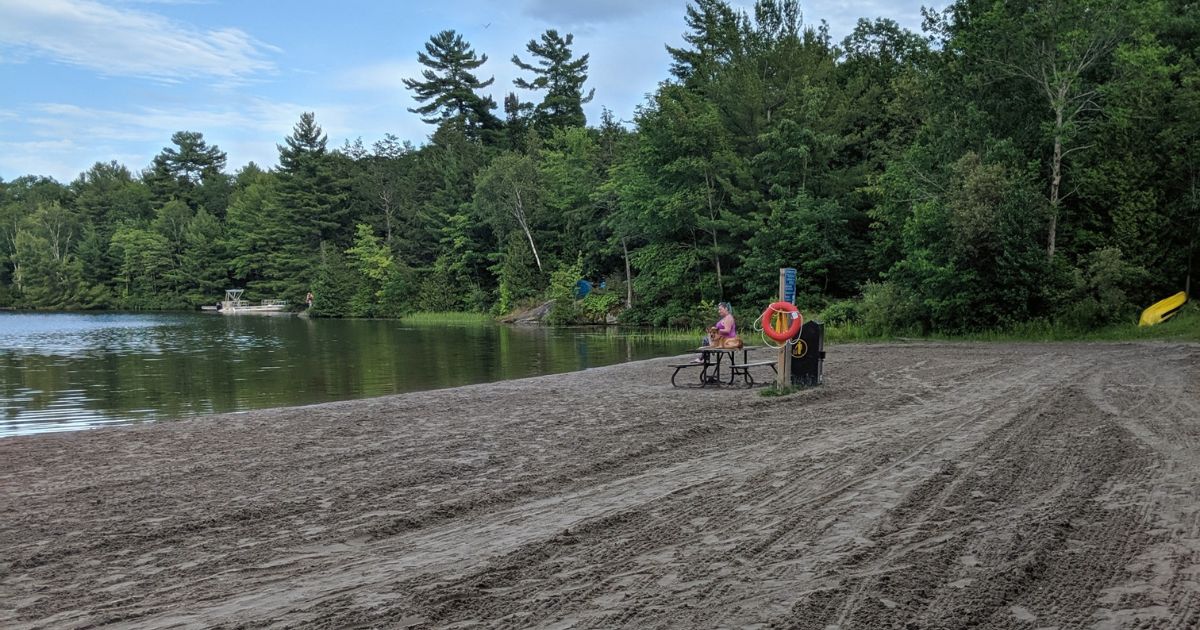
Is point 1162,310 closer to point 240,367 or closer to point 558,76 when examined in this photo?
point 240,367

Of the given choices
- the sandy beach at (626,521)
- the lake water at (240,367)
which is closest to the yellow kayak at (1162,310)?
the lake water at (240,367)

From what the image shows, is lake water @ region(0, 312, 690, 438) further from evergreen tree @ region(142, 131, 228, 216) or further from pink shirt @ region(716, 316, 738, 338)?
evergreen tree @ region(142, 131, 228, 216)

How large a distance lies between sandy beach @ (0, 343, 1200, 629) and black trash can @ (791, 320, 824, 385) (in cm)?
234

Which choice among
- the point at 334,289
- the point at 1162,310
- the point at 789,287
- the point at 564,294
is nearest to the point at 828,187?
the point at 1162,310

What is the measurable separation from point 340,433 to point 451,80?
240 feet

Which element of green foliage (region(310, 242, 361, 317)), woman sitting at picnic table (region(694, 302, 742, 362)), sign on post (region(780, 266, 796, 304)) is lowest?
woman sitting at picnic table (region(694, 302, 742, 362))

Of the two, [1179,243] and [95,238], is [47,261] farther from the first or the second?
[1179,243]

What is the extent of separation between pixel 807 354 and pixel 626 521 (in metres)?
7.84

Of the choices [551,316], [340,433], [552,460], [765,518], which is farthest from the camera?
[551,316]

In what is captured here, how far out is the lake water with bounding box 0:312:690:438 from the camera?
555 inches

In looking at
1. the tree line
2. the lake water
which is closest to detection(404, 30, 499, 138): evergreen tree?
the tree line

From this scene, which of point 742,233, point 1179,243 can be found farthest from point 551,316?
point 1179,243

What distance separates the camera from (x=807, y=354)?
40.9ft

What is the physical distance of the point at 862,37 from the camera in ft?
Answer: 131
